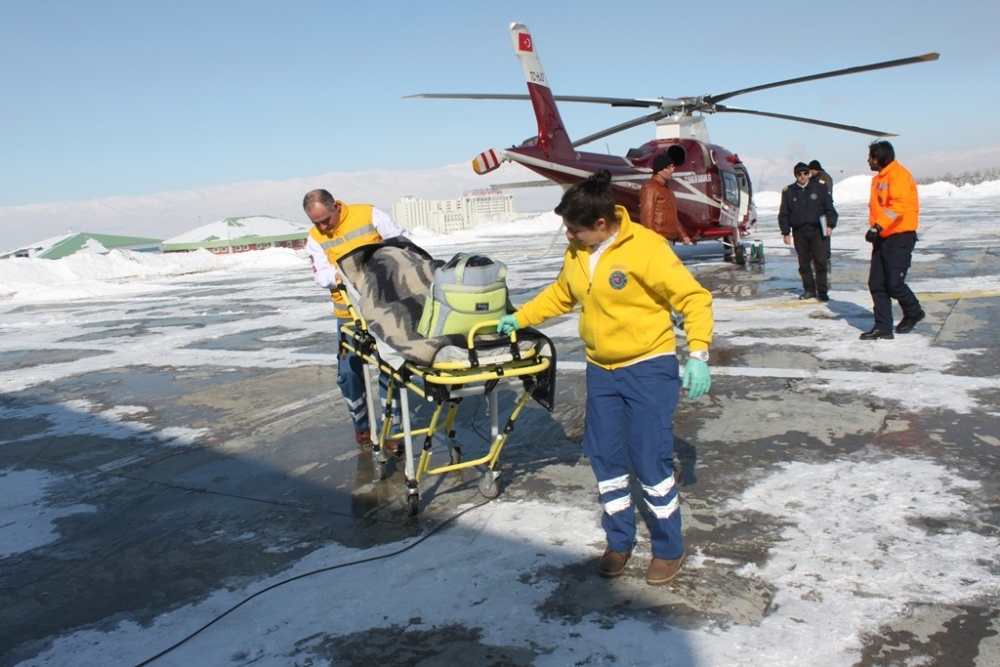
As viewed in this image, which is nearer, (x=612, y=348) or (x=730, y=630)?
(x=730, y=630)

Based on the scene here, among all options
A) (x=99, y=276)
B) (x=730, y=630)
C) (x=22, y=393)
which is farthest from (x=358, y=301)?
(x=99, y=276)

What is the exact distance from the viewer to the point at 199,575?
12.0 ft

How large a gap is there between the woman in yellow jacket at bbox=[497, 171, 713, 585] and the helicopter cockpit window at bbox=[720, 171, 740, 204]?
1247 centimetres

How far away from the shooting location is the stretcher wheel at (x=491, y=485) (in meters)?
4.27

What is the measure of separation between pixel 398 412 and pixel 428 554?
3.02 metres

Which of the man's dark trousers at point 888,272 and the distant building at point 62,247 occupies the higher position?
the distant building at point 62,247

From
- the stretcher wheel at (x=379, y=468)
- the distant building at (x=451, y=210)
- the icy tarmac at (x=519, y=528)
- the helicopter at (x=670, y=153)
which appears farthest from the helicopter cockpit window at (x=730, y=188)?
the distant building at (x=451, y=210)

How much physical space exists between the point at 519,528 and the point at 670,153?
33.8 feet

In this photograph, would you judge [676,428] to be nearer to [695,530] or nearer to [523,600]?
[695,530]

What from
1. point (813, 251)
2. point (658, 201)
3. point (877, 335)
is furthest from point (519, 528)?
point (813, 251)

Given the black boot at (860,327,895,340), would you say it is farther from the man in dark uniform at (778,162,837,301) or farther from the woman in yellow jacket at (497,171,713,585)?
the woman in yellow jacket at (497,171,713,585)

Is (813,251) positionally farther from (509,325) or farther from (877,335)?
(509,325)

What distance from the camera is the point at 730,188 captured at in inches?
599

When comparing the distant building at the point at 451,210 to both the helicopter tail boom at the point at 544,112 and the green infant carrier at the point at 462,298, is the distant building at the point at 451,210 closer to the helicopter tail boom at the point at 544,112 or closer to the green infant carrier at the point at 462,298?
the helicopter tail boom at the point at 544,112
